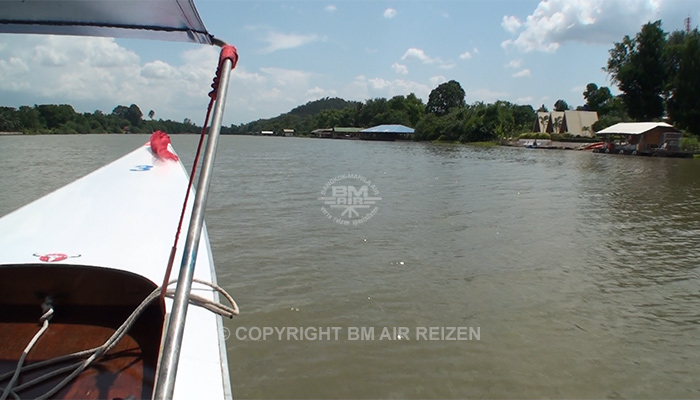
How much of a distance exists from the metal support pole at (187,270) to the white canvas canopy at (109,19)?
14.7 inches

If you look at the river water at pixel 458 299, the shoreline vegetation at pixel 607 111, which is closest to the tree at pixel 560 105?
the shoreline vegetation at pixel 607 111

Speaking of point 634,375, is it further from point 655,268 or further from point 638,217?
point 638,217

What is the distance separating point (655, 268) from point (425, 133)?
63248 mm

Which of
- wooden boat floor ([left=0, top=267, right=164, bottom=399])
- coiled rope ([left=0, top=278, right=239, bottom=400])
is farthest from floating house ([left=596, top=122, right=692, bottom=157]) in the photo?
coiled rope ([left=0, top=278, right=239, bottom=400])

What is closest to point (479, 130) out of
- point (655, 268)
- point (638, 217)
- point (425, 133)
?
point (425, 133)

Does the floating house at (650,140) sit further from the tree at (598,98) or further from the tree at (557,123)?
the tree at (598,98)

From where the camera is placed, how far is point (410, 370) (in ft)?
11.5

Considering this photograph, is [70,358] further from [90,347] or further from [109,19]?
[109,19]

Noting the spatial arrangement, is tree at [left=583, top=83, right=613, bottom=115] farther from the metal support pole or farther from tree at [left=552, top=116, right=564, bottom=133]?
the metal support pole

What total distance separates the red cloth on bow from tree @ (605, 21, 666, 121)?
41.4 metres

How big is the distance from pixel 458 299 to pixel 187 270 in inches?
150

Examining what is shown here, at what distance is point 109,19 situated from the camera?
2.04m

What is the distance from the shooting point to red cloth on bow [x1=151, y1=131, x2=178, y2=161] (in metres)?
7.30

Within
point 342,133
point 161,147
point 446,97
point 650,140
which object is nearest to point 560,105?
point 446,97
